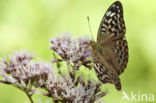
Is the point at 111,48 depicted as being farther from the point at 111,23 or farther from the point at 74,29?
the point at 74,29

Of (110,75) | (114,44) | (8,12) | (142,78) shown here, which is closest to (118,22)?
(114,44)

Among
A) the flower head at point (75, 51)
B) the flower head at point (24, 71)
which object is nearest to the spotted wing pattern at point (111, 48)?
the flower head at point (75, 51)

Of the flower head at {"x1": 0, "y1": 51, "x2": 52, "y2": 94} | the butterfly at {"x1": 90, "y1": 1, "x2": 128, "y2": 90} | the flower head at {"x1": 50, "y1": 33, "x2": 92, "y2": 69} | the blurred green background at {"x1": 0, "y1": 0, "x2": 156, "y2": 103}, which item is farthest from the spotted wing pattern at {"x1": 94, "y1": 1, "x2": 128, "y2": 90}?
the blurred green background at {"x1": 0, "y1": 0, "x2": 156, "y2": 103}

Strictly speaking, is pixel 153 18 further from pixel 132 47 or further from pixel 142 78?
pixel 142 78

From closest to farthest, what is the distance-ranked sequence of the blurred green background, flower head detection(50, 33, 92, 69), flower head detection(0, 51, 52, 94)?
flower head detection(0, 51, 52, 94), flower head detection(50, 33, 92, 69), the blurred green background

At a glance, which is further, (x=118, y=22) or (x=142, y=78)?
(x=142, y=78)

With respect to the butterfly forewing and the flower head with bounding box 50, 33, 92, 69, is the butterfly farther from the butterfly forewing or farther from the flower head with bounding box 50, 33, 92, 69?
the flower head with bounding box 50, 33, 92, 69
